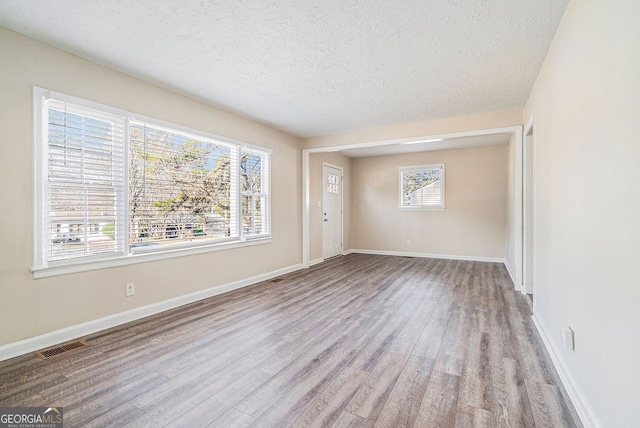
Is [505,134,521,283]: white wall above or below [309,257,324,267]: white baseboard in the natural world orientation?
above

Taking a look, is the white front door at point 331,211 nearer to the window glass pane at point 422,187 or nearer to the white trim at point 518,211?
the window glass pane at point 422,187

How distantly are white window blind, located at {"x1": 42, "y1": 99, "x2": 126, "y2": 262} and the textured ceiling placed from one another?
59 cm

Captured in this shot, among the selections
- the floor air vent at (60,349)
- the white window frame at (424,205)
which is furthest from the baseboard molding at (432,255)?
the floor air vent at (60,349)

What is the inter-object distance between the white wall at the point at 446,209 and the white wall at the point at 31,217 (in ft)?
14.4

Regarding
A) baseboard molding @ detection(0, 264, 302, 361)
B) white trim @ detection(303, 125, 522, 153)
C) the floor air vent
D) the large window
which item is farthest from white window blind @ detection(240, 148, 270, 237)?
the floor air vent

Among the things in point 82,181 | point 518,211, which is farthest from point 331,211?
point 82,181

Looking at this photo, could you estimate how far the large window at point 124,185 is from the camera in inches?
97.9

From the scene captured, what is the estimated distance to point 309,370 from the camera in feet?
6.81

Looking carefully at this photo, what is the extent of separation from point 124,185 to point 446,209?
609 centimetres

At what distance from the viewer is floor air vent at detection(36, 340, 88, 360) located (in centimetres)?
228

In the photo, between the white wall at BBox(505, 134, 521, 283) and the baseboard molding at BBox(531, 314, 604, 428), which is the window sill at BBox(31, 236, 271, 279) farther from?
the white wall at BBox(505, 134, 521, 283)

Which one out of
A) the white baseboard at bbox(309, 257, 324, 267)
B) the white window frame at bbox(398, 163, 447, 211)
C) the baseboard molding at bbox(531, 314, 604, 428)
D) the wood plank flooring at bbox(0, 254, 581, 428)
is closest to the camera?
the baseboard molding at bbox(531, 314, 604, 428)

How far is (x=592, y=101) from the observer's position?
153cm

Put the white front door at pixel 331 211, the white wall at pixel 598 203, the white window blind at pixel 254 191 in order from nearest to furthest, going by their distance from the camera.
Result: the white wall at pixel 598 203
the white window blind at pixel 254 191
the white front door at pixel 331 211
